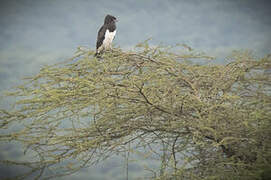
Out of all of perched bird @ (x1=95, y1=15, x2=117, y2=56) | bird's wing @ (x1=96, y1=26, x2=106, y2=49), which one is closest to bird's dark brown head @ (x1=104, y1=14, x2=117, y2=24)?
perched bird @ (x1=95, y1=15, x2=117, y2=56)

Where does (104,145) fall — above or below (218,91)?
below

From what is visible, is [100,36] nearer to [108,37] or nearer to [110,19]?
[108,37]

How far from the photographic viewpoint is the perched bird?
181 inches

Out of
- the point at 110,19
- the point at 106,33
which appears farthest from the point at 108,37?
the point at 110,19

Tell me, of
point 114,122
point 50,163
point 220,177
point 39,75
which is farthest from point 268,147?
point 39,75

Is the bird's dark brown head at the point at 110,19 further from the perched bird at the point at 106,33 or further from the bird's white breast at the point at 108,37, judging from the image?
A: the bird's white breast at the point at 108,37

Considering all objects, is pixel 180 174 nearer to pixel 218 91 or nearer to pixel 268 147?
pixel 268 147

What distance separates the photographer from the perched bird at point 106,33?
4.61 m

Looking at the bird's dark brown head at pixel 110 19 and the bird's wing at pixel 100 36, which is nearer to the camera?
the bird's wing at pixel 100 36

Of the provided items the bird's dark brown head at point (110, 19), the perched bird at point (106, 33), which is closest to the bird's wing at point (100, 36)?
the perched bird at point (106, 33)

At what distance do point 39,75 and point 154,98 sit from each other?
908 millimetres

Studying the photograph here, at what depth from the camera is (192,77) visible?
2857 millimetres

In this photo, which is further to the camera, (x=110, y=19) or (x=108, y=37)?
(x=110, y=19)

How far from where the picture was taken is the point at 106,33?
473 cm
